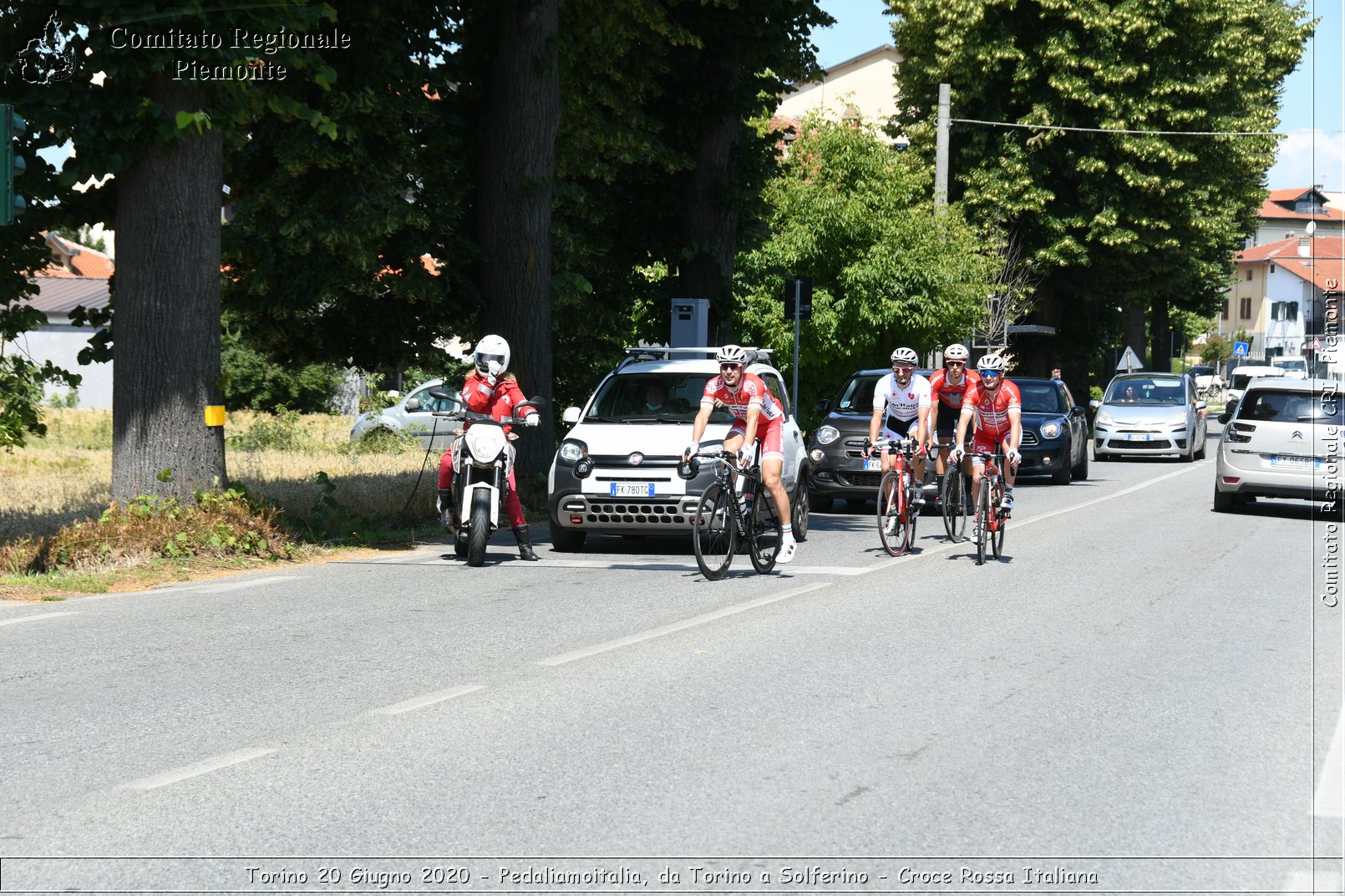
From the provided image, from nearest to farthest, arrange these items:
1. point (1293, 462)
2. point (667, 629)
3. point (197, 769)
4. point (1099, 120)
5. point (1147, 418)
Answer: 1. point (197, 769)
2. point (667, 629)
3. point (1293, 462)
4. point (1147, 418)
5. point (1099, 120)

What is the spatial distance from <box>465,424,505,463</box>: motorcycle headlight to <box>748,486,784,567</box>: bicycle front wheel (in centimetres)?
224

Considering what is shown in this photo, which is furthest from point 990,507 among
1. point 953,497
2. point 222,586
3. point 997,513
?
point 222,586

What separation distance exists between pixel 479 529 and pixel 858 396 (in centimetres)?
888

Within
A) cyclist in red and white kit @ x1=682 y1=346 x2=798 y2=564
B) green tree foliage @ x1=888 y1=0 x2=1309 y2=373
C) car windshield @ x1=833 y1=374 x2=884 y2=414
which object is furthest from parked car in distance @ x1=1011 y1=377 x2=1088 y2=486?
green tree foliage @ x1=888 y1=0 x2=1309 y2=373

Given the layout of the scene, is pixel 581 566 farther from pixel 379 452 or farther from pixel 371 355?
pixel 379 452

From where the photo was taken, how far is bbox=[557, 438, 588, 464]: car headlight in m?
14.0

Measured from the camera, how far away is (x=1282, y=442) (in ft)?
63.0

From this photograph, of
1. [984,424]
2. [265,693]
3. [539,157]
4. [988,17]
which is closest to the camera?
[265,693]

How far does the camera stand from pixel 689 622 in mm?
9875

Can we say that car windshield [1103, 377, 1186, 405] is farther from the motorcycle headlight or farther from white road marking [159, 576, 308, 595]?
white road marking [159, 576, 308, 595]

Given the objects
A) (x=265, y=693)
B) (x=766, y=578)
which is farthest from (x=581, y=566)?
(x=265, y=693)

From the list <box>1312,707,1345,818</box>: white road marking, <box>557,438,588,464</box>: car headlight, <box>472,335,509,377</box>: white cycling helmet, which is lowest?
<box>1312,707,1345,818</box>: white road marking

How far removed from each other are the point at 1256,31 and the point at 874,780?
44.4m

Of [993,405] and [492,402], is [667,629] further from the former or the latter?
[993,405]
